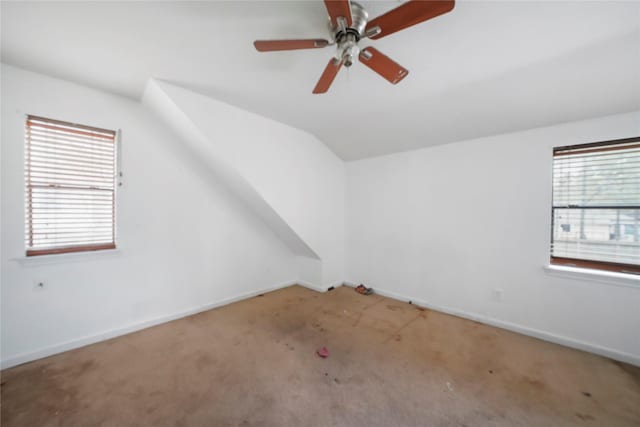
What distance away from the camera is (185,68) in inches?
74.2

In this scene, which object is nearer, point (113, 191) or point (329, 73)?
point (329, 73)

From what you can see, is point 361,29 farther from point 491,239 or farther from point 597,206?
point 597,206

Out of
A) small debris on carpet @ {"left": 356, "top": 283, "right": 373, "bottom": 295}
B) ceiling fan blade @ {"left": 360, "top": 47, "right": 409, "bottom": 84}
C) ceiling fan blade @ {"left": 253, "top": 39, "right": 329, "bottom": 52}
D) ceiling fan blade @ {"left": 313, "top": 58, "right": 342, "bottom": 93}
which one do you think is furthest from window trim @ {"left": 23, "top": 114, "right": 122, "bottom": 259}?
small debris on carpet @ {"left": 356, "top": 283, "right": 373, "bottom": 295}

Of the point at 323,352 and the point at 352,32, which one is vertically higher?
the point at 352,32

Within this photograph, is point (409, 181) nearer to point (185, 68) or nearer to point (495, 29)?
point (495, 29)

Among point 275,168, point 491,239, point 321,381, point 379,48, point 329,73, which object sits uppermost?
point 379,48

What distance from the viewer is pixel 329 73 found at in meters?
1.56

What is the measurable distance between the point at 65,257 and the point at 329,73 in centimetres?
279

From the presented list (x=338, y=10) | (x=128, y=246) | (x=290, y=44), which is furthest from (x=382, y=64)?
(x=128, y=246)

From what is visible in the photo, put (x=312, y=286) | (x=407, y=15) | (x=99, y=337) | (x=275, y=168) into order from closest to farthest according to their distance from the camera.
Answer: (x=407, y=15) → (x=99, y=337) → (x=275, y=168) → (x=312, y=286)

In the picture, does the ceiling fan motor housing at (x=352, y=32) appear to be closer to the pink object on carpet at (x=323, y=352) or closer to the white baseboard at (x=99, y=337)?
the pink object on carpet at (x=323, y=352)

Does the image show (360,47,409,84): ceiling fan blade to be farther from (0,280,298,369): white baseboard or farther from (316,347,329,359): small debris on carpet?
(0,280,298,369): white baseboard

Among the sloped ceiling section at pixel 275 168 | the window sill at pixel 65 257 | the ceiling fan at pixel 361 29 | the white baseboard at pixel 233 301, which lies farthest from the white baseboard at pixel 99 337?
the ceiling fan at pixel 361 29

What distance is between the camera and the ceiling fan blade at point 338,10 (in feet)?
3.49
